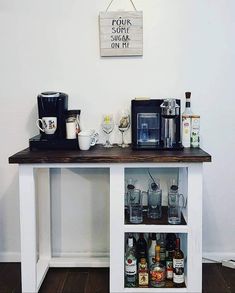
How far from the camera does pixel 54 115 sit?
6.75 feet

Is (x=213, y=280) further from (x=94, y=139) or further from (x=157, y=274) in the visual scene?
(x=94, y=139)

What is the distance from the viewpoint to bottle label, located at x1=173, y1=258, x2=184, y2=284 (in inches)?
73.6

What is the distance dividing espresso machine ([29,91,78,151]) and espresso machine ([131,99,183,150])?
16.2 inches

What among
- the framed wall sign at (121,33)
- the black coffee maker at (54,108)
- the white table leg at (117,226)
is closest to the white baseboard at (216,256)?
the white table leg at (117,226)

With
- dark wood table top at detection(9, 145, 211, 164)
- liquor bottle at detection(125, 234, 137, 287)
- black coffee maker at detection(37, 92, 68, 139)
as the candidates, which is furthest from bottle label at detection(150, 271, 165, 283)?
black coffee maker at detection(37, 92, 68, 139)

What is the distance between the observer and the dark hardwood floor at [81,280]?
1976 millimetres

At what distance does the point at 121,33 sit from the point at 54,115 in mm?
683

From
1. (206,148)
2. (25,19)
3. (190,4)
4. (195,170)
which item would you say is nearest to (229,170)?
(206,148)

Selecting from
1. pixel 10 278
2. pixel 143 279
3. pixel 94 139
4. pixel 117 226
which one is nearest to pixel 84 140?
pixel 94 139

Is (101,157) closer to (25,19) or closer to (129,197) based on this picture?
(129,197)

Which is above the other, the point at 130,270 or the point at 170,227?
the point at 170,227

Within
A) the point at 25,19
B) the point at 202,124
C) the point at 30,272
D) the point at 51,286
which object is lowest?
the point at 51,286

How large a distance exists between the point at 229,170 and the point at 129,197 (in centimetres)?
72

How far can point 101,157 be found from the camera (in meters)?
1.74
